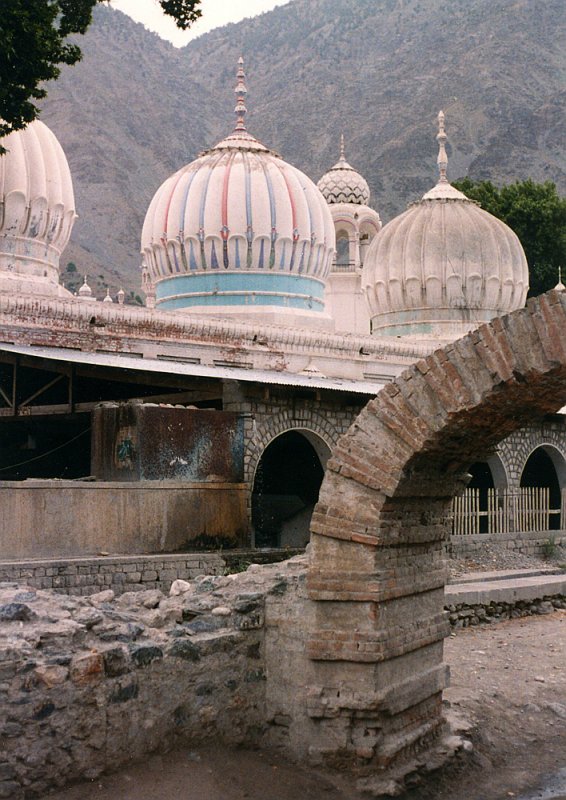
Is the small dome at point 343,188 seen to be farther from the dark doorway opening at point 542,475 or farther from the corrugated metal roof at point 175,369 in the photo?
the corrugated metal roof at point 175,369

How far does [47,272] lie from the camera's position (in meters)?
19.7

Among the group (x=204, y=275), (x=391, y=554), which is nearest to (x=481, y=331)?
(x=391, y=554)

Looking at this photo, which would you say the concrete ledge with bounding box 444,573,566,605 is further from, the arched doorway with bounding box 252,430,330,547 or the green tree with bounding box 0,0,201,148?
the green tree with bounding box 0,0,201,148

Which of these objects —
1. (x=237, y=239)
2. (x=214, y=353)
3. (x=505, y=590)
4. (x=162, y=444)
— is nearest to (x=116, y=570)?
(x=162, y=444)

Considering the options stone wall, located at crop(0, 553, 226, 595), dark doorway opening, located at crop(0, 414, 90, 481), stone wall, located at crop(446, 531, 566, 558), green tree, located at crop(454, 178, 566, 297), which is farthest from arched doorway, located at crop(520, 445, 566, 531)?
green tree, located at crop(454, 178, 566, 297)

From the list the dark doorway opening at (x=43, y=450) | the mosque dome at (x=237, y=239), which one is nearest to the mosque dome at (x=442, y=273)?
the mosque dome at (x=237, y=239)

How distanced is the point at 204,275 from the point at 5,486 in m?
12.0

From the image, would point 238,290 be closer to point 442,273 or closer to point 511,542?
point 442,273

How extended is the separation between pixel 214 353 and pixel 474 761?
11.9 metres

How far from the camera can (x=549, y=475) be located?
806 inches

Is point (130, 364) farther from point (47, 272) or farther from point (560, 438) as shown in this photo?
point (560, 438)

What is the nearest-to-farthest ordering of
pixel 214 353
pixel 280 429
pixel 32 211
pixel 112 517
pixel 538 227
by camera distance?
pixel 112 517 < pixel 280 429 < pixel 214 353 < pixel 32 211 < pixel 538 227

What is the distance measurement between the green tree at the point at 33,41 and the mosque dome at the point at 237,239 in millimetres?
8909

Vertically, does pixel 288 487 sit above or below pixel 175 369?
below
